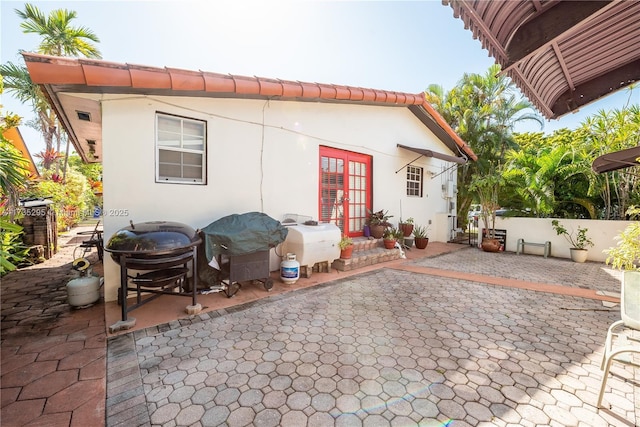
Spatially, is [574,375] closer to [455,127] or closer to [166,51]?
[166,51]

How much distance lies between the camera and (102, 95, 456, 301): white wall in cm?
440

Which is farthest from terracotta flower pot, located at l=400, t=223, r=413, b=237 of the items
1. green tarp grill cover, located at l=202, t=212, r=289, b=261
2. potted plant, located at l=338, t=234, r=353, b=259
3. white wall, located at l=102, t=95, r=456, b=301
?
green tarp grill cover, located at l=202, t=212, r=289, b=261

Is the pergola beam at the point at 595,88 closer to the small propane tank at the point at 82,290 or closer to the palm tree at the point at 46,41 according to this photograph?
the small propane tank at the point at 82,290

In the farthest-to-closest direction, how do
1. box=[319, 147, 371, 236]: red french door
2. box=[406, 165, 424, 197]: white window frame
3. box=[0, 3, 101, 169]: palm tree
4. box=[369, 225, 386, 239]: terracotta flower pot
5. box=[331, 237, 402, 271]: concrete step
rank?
1. box=[0, 3, 101, 169]: palm tree
2. box=[406, 165, 424, 197]: white window frame
3. box=[369, 225, 386, 239]: terracotta flower pot
4. box=[319, 147, 371, 236]: red french door
5. box=[331, 237, 402, 271]: concrete step

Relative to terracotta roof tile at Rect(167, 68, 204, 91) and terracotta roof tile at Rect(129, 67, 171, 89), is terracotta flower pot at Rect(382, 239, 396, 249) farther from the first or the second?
terracotta roof tile at Rect(129, 67, 171, 89)

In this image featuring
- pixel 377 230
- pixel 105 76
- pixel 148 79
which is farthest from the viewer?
pixel 377 230

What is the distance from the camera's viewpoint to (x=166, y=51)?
6852 millimetres

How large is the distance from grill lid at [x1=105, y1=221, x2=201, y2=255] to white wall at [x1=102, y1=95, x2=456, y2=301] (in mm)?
937

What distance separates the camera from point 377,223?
8.64 meters

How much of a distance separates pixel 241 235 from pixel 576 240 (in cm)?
1056

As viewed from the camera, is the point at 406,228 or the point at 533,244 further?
the point at 406,228

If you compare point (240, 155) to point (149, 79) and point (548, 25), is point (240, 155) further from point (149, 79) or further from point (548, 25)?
point (548, 25)

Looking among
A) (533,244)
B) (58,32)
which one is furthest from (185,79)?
(58,32)

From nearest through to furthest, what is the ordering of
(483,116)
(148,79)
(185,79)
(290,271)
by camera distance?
(148,79)
(185,79)
(290,271)
(483,116)
